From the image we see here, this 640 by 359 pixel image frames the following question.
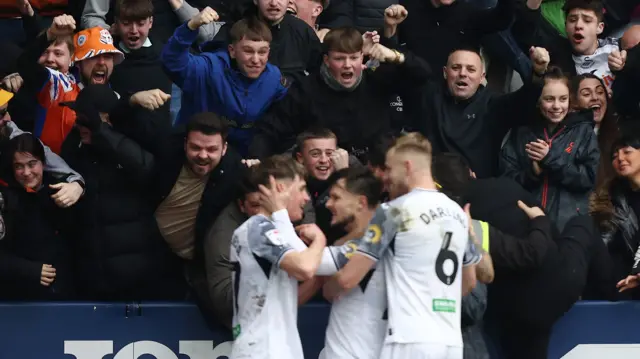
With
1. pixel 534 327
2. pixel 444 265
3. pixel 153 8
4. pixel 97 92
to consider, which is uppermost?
pixel 153 8

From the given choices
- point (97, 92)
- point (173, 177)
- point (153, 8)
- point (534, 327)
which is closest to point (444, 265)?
point (534, 327)

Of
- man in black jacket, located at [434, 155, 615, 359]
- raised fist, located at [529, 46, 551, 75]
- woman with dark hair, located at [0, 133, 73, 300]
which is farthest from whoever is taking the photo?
raised fist, located at [529, 46, 551, 75]

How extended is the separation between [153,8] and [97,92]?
2149 millimetres

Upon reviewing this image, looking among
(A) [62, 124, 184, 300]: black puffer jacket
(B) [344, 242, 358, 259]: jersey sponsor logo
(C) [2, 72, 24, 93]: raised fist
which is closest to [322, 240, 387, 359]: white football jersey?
(B) [344, 242, 358, 259]: jersey sponsor logo

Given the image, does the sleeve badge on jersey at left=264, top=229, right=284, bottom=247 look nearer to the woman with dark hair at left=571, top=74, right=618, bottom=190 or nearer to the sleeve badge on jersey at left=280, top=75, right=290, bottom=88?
the sleeve badge on jersey at left=280, top=75, right=290, bottom=88

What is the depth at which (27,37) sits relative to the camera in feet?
39.2

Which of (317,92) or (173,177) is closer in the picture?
(173,177)

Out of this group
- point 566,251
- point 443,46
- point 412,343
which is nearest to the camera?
point 412,343

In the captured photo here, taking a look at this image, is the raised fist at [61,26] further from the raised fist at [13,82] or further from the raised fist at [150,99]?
the raised fist at [150,99]

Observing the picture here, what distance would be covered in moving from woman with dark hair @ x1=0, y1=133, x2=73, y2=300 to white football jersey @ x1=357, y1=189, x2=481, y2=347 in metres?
2.68

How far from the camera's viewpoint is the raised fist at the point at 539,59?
426 inches

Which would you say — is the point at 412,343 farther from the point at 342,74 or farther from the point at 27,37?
the point at 27,37

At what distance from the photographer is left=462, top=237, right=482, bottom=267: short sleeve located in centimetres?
861

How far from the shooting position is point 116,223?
32.0ft
